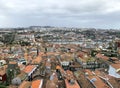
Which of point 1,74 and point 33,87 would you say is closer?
point 33,87

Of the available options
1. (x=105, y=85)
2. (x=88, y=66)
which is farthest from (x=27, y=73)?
(x=88, y=66)

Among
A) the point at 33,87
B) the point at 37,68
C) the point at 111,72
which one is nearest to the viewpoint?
the point at 33,87

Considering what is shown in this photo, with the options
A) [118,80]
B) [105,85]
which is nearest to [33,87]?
[105,85]

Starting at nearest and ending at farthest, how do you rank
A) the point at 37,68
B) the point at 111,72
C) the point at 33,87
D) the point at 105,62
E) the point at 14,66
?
the point at 33,87 → the point at 14,66 → the point at 111,72 → the point at 37,68 → the point at 105,62

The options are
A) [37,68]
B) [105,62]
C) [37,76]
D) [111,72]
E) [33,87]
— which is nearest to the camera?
[33,87]

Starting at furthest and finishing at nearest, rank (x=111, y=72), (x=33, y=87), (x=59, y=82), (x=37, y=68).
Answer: (x=37, y=68), (x=111, y=72), (x=59, y=82), (x=33, y=87)

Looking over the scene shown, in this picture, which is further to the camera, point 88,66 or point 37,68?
point 88,66

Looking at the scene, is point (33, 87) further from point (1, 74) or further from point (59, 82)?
point (1, 74)

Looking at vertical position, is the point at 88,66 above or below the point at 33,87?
below

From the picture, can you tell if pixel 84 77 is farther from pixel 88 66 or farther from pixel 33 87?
pixel 88 66
